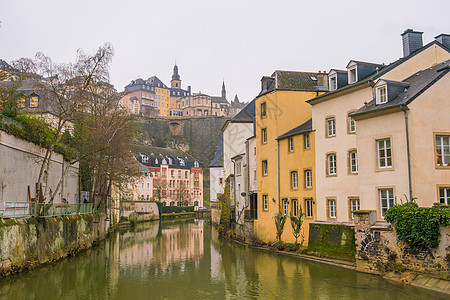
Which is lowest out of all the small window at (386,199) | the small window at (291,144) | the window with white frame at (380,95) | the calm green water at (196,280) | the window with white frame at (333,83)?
the calm green water at (196,280)

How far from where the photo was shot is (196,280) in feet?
60.0

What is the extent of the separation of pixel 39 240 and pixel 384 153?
50.8 feet

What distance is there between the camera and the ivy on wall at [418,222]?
14469 mm

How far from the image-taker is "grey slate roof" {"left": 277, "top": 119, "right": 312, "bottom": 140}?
82.5 feet

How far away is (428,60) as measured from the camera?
836 inches

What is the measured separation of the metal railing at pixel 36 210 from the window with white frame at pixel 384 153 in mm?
15163

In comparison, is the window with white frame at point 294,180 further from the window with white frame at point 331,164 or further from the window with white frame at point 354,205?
the window with white frame at point 354,205

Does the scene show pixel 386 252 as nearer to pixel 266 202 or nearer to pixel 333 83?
pixel 333 83

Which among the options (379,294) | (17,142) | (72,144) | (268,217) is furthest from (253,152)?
(379,294)

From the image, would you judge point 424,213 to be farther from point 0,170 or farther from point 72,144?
point 72,144

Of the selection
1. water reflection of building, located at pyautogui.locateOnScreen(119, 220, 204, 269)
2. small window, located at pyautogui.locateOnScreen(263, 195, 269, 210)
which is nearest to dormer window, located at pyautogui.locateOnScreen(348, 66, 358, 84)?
small window, located at pyautogui.locateOnScreen(263, 195, 269, 210)

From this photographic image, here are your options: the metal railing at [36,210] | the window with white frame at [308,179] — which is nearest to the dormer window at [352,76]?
the window with white frame at [308,179]

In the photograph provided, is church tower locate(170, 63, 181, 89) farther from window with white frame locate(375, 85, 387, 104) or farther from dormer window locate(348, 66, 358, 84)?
window with white frame locate(375, 85, 387, 104)

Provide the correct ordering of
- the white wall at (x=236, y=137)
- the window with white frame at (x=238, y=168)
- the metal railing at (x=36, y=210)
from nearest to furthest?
1. the metal railing at (x=36, y=210)
2. the window with white frame at (x=238, y=168)
3. the white wall at (x=236, y=137)
